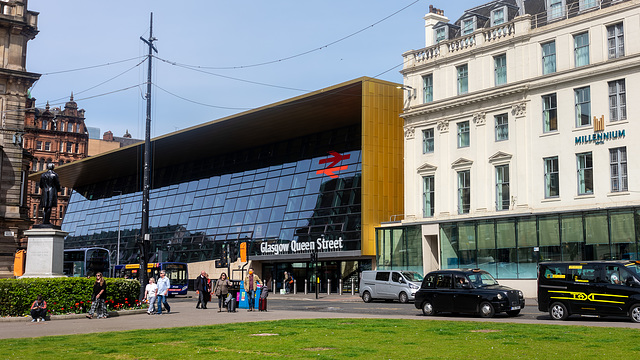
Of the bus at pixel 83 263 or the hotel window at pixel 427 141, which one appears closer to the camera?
the hotel window at pixel 427 141

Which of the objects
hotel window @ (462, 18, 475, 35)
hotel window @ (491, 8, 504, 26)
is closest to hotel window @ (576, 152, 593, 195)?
hotel window @ (491, 8, 504, 26)

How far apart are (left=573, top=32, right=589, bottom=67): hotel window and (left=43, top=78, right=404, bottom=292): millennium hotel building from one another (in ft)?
50.2

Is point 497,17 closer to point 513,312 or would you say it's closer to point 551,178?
point 551,178

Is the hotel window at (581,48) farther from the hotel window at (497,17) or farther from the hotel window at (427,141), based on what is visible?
the hotel window at (427,141)

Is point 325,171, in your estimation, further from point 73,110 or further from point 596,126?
point 73,110

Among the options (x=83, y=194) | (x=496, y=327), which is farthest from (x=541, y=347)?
(x=83, y=194)

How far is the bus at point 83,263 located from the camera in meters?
51.8

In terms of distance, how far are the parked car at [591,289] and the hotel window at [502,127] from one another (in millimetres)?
20372

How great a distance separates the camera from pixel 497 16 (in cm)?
4441

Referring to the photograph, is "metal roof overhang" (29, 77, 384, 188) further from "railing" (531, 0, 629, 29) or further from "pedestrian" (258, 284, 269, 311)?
"pedestrian" (258, 284, 269, 311)

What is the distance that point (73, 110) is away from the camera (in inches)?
4547

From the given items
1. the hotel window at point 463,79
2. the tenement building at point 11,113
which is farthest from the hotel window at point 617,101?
the tenement building at point 11,113

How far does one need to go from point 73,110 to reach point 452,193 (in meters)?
87.4

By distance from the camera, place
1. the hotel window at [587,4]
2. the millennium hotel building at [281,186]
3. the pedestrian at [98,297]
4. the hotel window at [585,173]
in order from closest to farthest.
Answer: the pedestrian at [98,297], the hotel window at [585,173], the hotel window at [587,4], the millennium hotel building at [281,186]
